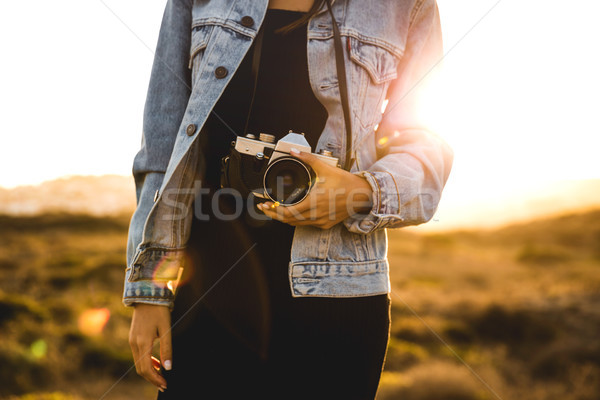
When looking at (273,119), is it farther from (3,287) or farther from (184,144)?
(3,287)

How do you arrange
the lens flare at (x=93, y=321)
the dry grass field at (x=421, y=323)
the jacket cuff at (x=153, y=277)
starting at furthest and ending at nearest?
the lens flare at (x=93, y=321) → the dry grass field at (x=421, y=323) → the jacket cuff at (x=153, y=277)

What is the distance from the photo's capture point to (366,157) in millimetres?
1084

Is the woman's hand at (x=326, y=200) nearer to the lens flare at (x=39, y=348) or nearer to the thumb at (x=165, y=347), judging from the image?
the thumb at (x=165, y=347)

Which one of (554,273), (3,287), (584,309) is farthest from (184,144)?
(554,273)

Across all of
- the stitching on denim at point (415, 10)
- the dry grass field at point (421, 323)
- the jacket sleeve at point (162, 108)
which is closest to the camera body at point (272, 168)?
the jacket sleeve at point (162, 108)

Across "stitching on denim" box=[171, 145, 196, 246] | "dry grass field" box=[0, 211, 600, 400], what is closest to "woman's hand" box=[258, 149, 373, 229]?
"stitching on denim" box=[171, 145, 196, 246]

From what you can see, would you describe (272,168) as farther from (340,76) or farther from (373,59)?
(373,59)

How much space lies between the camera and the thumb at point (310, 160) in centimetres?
91

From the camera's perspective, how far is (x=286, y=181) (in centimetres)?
97

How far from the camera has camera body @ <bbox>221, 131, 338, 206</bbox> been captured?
3.09ft

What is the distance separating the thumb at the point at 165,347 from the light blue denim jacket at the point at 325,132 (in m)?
0.07

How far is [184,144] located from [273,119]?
23cm

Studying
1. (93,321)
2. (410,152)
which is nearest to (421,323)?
(93,321)

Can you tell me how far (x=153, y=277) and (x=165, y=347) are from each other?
0.56ft
